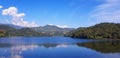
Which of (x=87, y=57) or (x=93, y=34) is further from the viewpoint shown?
(x=93, y=34)

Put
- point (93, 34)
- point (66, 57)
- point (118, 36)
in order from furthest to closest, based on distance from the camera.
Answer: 1. point (93, 34)
2. point (118, 36)
3. point (66, 57)

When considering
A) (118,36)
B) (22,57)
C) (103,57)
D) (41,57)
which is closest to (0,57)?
(22,57)

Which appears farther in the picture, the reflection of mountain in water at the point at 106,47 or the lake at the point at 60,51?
the reflection of mountain in water at the point at 106,47

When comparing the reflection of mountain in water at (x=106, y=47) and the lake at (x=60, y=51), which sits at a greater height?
the reflection of mountain in water at (x=106, y=47)

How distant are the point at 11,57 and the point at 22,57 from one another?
101 inches

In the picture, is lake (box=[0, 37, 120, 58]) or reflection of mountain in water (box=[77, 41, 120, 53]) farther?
reflection of mountain in water (box=[77, 41, 120, 53])

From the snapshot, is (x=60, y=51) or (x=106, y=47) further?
(x=106, y=47)

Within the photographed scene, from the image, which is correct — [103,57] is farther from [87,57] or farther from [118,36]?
[118,36]

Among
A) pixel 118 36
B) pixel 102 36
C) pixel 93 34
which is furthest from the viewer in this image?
pixel 93 34

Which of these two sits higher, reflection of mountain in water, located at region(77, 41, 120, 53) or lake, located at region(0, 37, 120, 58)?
reflection of mountain in water, located at region(77, 41, 120, 53)

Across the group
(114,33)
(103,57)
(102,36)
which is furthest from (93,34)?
(103,57)

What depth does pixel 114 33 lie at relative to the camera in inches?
6841

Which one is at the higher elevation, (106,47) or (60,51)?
(106,47)

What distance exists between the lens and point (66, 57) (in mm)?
49562
